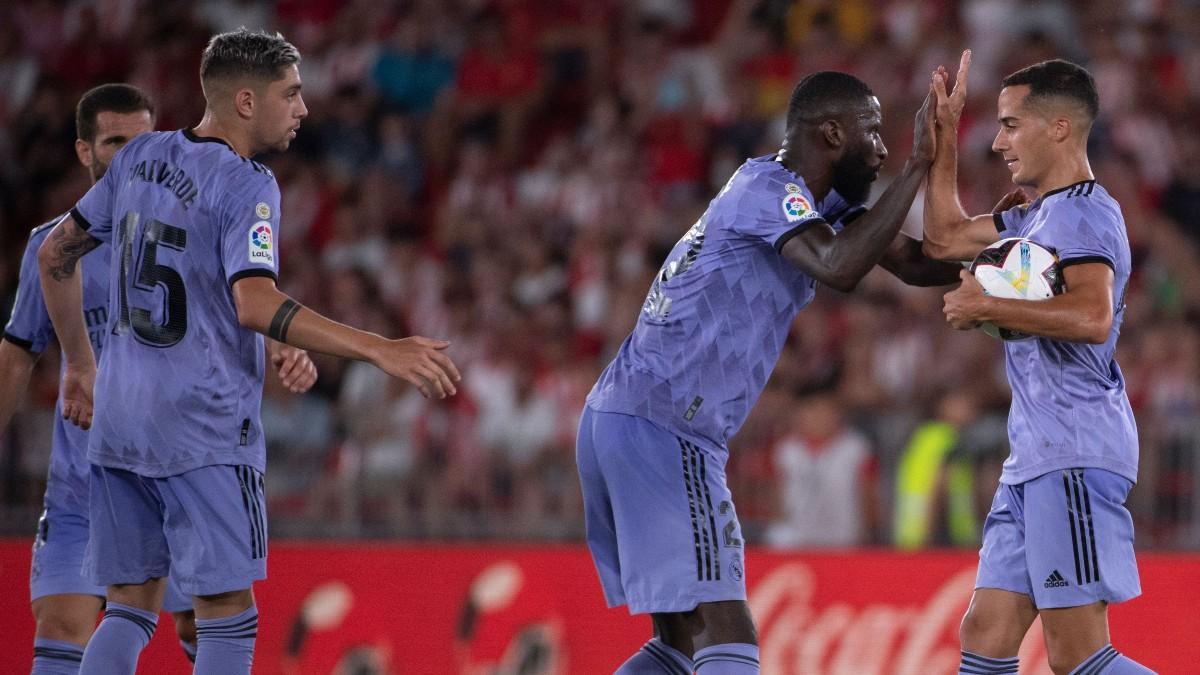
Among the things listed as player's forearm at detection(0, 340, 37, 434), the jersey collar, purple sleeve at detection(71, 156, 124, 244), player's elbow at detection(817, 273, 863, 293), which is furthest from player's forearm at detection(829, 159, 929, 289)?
player's forearm at detection(0, 340, 37, 434)

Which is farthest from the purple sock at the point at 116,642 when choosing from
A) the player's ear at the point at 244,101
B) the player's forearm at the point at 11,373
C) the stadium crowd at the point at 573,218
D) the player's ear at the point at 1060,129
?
the stadium crowd at the point at 573,218

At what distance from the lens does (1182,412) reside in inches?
387

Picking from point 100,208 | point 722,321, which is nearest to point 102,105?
point 100,208

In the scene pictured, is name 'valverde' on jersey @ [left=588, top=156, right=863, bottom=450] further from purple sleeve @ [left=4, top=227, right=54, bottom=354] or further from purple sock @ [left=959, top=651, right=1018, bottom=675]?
purple sleeve @ [left=4, top=227, right=54, bottom=354]

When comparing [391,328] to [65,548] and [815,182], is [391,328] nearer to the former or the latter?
[65,548]

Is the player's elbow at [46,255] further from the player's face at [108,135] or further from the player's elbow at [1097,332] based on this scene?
the player's elbow at [1097,332]

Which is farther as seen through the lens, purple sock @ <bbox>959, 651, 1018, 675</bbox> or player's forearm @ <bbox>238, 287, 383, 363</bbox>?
purple sock @ <bbox>959, 651, 1018, 675</bbox>

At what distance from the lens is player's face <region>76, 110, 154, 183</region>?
244 inches

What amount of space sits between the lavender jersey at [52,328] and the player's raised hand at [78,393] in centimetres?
22

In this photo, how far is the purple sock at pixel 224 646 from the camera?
5.02 metres

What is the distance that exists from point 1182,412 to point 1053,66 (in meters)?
5.18

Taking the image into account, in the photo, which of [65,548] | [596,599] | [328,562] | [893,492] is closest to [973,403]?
[893,492]

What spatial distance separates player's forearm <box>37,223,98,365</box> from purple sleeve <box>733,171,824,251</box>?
2.32m

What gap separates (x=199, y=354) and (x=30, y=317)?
1468mm
